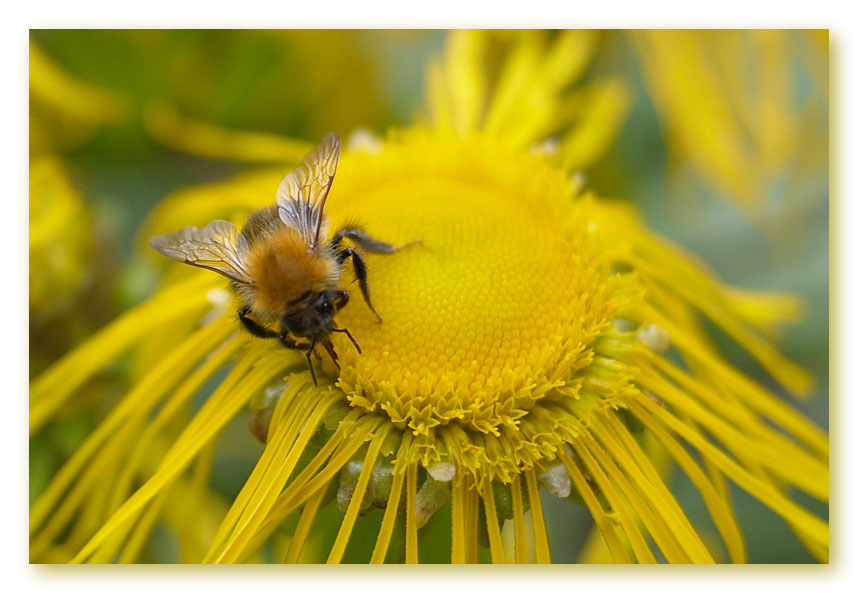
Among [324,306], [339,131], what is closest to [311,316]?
[324,306]

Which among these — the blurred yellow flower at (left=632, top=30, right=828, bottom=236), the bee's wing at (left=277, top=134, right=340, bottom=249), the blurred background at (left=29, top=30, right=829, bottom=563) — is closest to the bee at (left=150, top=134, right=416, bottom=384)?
the bee's wing at (left=277, top=134, right=340, bottom=249)

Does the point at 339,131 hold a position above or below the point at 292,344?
above

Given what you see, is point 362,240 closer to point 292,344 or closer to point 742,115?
point 292,344

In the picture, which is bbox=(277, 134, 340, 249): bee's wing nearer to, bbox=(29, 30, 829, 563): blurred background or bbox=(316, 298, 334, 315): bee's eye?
bbox=(316, 298, 334, 315): bee's eye

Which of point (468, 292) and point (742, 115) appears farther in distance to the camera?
point (742, 115)

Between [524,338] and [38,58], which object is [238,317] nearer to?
[524,338]

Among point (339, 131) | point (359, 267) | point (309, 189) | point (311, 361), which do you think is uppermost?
point (339, 131)

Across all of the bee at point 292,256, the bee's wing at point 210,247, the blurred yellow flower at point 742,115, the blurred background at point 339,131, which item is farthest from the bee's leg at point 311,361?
the blurred yellow flower at point 742,115

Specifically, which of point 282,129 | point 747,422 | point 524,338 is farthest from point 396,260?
point 282,129
